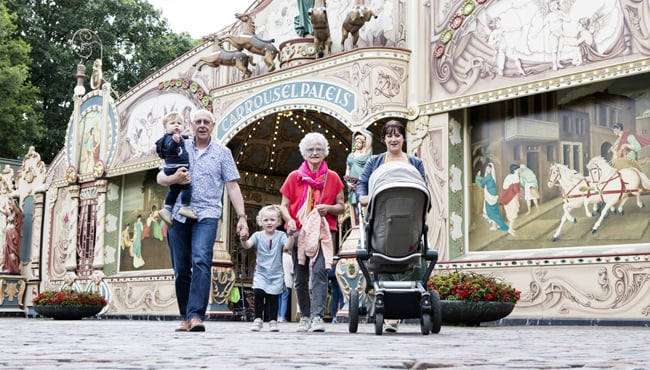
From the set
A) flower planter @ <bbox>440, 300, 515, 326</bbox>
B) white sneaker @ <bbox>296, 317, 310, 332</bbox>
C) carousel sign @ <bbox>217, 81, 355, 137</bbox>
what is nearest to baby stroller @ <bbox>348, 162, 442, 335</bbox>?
white sneaker @ <bbox>296, 317, 310, 332</bbox>

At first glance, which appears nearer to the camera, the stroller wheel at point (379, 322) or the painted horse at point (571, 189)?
the stroller wheel at point (379, 322)

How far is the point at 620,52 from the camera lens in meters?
11.2

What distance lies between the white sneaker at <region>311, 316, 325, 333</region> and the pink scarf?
92cm

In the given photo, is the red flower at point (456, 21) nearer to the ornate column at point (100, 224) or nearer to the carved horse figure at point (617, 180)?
the carved horse figure at point (617, 180)

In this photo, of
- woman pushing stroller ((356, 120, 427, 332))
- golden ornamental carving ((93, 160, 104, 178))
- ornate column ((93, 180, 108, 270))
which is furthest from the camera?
golden ornamental carving ((93, 160, 104, 178))

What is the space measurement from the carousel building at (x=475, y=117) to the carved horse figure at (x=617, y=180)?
0.06 feet

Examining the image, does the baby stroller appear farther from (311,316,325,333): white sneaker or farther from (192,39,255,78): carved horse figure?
(192,39,255,78): carved horse figure

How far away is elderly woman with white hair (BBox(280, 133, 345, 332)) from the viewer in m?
7.59

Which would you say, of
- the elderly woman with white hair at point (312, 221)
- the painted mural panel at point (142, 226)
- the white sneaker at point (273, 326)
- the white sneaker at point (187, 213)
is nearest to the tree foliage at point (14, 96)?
the painted mural panel at point (142, 226)

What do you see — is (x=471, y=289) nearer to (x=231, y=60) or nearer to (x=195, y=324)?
(x=195, y=324)

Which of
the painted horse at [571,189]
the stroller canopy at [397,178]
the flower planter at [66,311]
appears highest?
the painted horse at [571,189]

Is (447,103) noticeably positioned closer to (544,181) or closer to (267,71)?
(544,181)

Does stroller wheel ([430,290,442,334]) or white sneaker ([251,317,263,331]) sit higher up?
stroller wheel ([430,290,442,334])

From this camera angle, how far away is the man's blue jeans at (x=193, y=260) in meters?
6.88
